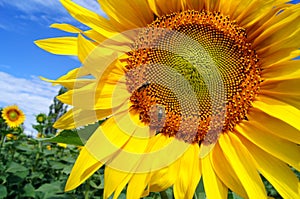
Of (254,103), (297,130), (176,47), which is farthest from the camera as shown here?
(176,47)

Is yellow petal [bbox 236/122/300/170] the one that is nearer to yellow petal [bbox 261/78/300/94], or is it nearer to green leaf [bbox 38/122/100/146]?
yellow petal [bbox 261/78/300/94]

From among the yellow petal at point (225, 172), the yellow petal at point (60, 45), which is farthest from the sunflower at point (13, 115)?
the yellow petal at point (225, 172)

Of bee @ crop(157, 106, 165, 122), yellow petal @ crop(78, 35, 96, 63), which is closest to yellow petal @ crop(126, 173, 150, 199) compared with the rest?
bee @ crop(157, 106, 165, 122)

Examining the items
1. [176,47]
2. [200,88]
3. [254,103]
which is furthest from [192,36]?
[254,103]

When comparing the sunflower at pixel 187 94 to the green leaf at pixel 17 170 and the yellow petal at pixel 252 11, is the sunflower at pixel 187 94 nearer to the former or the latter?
the yellow petal at pixel 252 11

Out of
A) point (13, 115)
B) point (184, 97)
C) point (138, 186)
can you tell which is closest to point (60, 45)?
point (184, 97)

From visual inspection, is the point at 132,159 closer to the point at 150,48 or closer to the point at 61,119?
the point at 61,119
